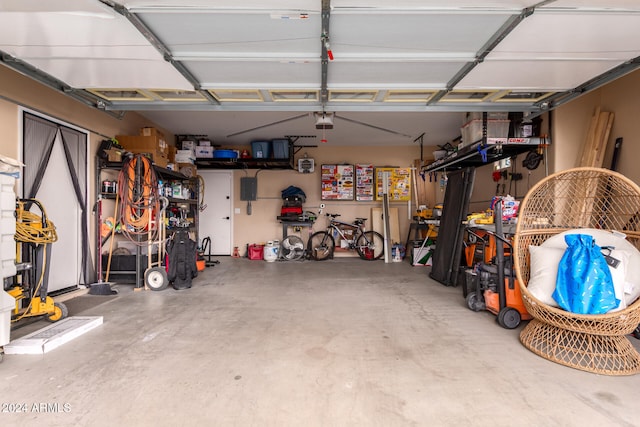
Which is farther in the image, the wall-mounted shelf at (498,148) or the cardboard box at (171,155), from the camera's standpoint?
the cardboard box at (171,155)

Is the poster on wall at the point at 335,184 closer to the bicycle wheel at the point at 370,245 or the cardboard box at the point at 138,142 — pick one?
the bicycle wheel at the point at 370,245

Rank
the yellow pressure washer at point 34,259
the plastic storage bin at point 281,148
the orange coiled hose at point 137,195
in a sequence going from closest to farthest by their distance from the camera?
the yellow pressure washer at point 34,259, the orange coiled hose at point 137,195, the plastic storage bin at point 281,148

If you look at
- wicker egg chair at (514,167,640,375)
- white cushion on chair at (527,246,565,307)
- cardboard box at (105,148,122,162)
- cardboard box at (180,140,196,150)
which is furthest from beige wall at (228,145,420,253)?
white cushion on chair at (527,246,565,307)

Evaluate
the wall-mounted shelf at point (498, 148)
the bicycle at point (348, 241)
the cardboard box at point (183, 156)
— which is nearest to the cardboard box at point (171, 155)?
the cardboard box at point (183, 156)

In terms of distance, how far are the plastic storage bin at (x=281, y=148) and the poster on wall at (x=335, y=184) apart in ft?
3.40

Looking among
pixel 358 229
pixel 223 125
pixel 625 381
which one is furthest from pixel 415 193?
pixel 625 381

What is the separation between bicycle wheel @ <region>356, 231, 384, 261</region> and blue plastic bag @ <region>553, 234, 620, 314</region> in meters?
4.43

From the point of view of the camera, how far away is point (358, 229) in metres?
6.59

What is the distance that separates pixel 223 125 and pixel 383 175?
361 centimetres

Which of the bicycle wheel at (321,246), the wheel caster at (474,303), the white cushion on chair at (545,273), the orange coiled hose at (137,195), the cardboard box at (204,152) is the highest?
the cardboard box at (204,152)

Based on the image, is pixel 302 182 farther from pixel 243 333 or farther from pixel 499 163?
pixel 243 333

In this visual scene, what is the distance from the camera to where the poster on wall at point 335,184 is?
6703mm

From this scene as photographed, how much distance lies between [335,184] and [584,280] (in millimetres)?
5156

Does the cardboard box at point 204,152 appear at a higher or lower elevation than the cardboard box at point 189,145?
lower
